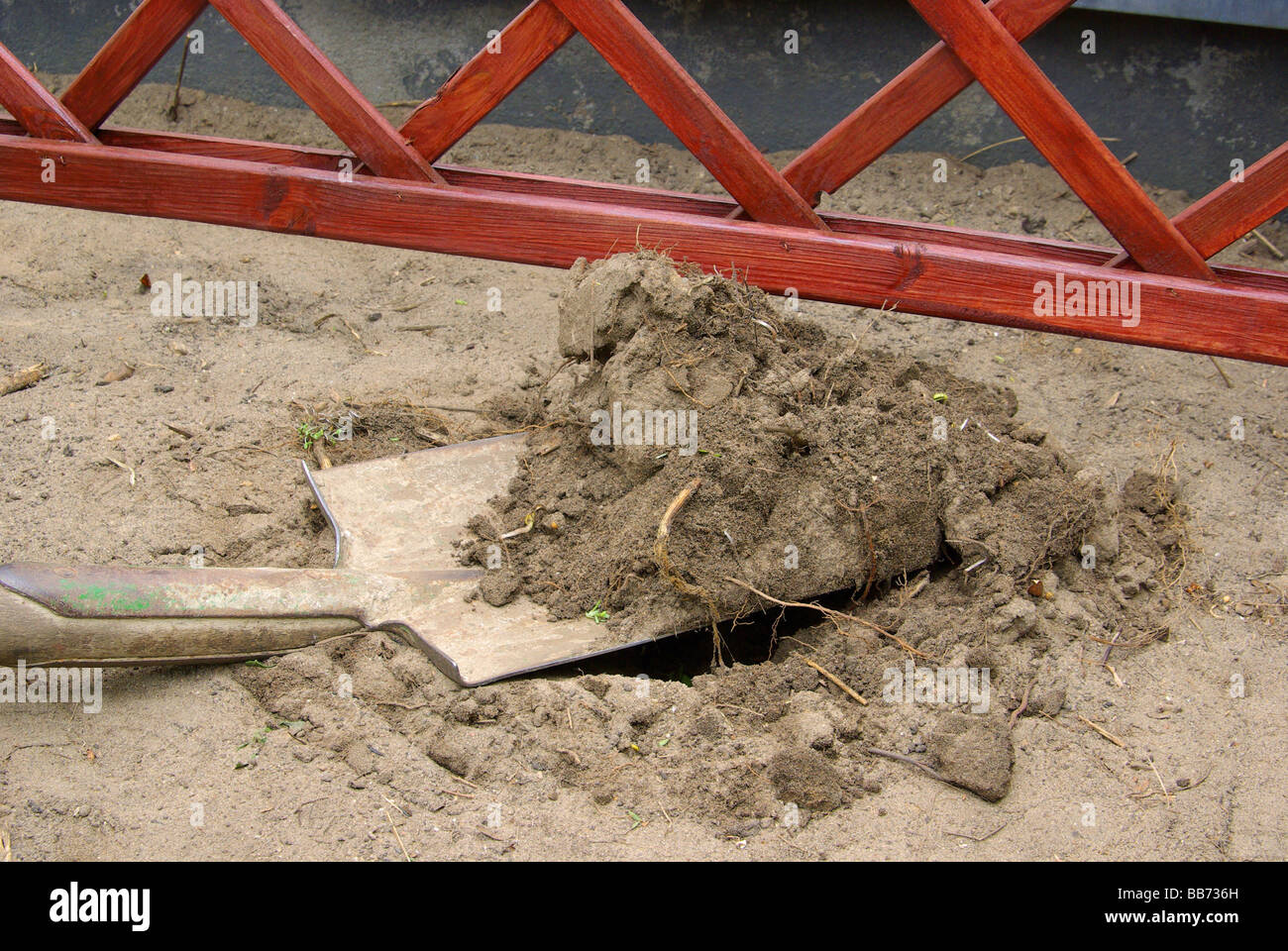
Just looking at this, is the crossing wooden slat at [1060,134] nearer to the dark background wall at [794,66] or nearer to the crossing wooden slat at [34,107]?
the dark background wall at [794,66]

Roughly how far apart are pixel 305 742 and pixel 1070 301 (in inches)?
93.7

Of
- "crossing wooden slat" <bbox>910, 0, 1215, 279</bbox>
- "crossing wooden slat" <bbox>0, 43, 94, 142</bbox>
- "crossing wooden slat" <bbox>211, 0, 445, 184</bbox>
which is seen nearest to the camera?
"crossing wooden slat" <bbox>910, 0, 1215, 279</bbox>

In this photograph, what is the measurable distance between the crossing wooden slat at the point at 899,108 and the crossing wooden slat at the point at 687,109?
86 millimetres

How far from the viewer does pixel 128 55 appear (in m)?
3.26

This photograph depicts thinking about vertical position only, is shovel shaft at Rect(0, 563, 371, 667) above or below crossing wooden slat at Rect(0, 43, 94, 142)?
below

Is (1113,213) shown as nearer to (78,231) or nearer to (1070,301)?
(1070,301)

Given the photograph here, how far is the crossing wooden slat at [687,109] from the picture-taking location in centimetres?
300

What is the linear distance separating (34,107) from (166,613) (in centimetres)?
206

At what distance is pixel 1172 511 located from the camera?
2.98 m

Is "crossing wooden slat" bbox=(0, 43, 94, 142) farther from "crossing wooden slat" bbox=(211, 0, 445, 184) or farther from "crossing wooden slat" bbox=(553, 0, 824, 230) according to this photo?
"crossing wooden slat" bbox=(553, 0, 824, 230)

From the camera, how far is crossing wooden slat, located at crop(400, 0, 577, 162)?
3.05 metres

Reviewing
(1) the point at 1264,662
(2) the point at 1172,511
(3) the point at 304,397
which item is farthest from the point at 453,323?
(1) the point at 1264,662

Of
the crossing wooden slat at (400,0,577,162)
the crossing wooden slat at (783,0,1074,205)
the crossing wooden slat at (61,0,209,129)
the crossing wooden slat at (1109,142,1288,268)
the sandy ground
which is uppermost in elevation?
the crossing wooden slat at (61,0,209,129)

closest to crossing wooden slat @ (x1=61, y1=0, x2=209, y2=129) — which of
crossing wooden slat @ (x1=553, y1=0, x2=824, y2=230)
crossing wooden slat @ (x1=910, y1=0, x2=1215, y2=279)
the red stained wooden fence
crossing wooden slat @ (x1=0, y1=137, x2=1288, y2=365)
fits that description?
the red stained wooden fence
